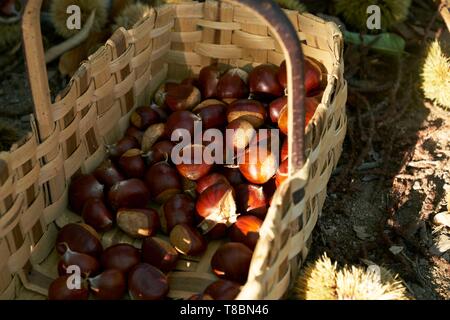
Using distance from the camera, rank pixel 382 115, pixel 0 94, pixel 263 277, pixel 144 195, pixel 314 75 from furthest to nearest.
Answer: pixel 0 94 < pixel 382 115 < pixel 314 75 < pixel 144 195 < pixel 263 277

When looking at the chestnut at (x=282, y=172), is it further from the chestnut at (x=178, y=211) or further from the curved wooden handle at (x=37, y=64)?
the curved wooden handle at (x=37, y=64)

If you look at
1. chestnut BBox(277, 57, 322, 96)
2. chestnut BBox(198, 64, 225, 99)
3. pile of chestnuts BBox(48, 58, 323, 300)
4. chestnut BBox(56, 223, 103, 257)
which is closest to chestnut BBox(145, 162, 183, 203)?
pile of chestnuts BBox(48, 58, 323, 300)

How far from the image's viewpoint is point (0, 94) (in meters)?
2.49

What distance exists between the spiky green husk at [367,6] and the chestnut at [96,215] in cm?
119

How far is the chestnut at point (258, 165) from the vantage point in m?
1.73

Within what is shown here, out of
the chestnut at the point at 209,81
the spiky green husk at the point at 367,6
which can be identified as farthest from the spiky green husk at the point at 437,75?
the chestnut at the point at 209,81

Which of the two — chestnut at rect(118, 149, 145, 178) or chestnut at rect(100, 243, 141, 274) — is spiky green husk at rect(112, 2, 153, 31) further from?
chestnut at rect(100, 243, 141, 274)

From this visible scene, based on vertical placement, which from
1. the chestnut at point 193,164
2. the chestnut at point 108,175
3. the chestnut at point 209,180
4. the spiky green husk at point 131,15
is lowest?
the chestnut at point 108,175

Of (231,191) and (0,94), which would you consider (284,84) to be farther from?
(0,94)

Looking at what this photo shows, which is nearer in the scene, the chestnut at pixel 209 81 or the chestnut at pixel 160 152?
the chestnut at pixel 160 152

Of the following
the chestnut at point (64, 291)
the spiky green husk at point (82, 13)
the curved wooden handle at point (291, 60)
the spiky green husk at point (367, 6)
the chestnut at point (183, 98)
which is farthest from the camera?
the spiky green husk at point (367, 6)

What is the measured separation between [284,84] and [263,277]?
2.65ft

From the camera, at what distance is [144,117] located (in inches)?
79.0
